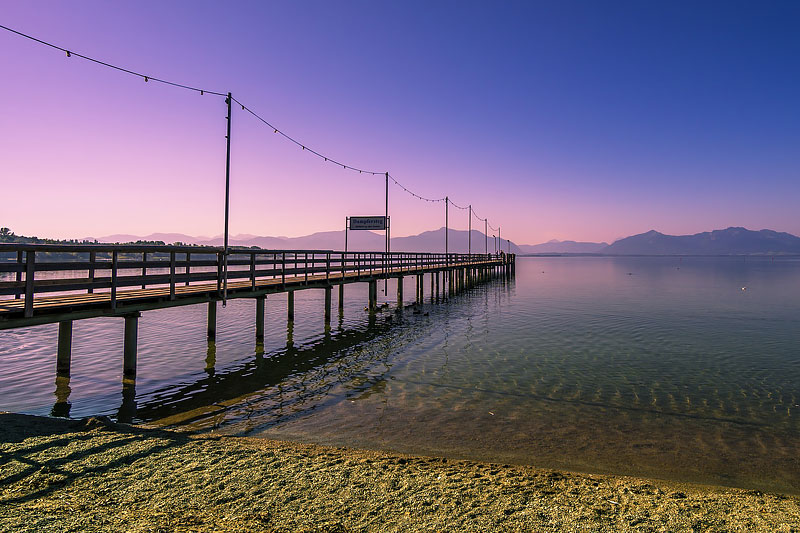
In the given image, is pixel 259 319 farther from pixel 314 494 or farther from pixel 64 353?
pixel 314 494

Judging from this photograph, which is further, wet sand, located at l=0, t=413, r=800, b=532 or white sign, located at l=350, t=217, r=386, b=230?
white sign, located at l=350, t=217, r=386, b=230

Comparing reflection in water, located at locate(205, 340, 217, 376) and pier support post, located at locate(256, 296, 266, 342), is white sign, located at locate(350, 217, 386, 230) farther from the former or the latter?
reflection in water, located at locate(205, 340, 217, 376)

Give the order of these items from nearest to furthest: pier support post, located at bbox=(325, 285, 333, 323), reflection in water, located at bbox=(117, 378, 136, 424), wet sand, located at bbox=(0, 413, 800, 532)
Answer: wet sand, located at bbox=(0, 413, 800, 532) → reflection in water, located at bbox=(117, 378, 136, 424) → pier support post, located at bbox=(325, 285, 333, 323)

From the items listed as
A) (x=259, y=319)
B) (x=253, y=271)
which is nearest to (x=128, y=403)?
(x=253, y=271)

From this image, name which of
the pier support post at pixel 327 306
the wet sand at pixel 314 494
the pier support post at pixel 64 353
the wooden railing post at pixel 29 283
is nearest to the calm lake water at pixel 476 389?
the pier support post at pixel 64 353

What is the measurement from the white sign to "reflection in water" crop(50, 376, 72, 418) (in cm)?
2654

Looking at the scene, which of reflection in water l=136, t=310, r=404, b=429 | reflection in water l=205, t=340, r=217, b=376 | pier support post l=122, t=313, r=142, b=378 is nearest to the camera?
reflection in water l=136, t=310, r=404, b=429

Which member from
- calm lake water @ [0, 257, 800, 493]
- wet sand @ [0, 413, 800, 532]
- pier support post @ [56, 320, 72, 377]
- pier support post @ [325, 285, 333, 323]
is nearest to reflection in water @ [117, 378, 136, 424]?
calm lake water @ [0, 257, 800, 493]

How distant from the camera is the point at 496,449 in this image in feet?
26.6

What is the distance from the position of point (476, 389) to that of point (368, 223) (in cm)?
2748

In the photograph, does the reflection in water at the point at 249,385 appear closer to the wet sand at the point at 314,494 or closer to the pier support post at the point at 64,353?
the wet sand at the point at 314,494

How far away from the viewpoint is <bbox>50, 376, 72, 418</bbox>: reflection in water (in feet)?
33.0

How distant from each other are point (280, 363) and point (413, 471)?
940 cm

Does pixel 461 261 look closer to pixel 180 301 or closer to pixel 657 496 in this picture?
pixel 180 301
